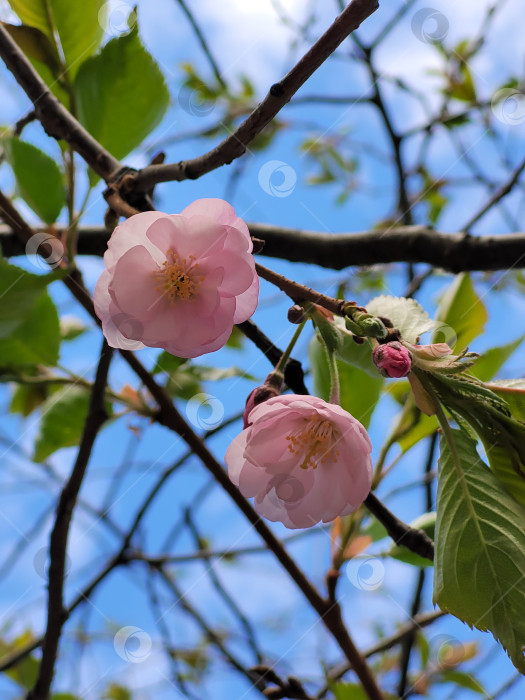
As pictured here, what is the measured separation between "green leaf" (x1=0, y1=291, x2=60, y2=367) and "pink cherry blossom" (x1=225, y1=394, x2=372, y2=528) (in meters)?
0.47

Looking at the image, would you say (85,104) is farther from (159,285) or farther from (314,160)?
(314,160)

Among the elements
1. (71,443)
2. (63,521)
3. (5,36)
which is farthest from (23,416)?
(5,36)

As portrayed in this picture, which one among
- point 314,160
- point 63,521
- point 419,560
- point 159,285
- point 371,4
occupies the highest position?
point 314,160

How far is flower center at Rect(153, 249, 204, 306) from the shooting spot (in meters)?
0.58

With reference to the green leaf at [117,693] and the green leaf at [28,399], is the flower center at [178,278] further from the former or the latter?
the green leaf at [117,693]

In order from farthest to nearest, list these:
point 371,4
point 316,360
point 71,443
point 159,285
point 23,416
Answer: point 23,416, point 71,443, point 316,360, point 159,285, point 371,4

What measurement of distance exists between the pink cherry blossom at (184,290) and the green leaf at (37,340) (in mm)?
403

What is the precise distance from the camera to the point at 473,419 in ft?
1.71

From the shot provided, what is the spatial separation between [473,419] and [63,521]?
1.82 ft

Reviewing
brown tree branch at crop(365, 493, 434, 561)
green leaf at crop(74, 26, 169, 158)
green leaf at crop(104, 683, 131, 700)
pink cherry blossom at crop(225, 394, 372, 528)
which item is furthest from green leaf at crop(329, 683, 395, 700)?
green leaf at crop(104, 683, 131, 700)

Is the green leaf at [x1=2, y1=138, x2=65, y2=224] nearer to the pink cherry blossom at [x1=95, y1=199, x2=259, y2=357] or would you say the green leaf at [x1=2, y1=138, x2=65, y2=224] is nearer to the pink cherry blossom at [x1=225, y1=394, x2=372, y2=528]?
the pink cherry blossom at [x1=95, y1=199, x2=259, y2=357]

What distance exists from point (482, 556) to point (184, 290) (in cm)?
33

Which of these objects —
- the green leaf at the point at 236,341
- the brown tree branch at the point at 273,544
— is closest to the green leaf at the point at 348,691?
the brown tree branch at the point at 273,544

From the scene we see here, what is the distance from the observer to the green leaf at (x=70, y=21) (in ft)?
2.93
